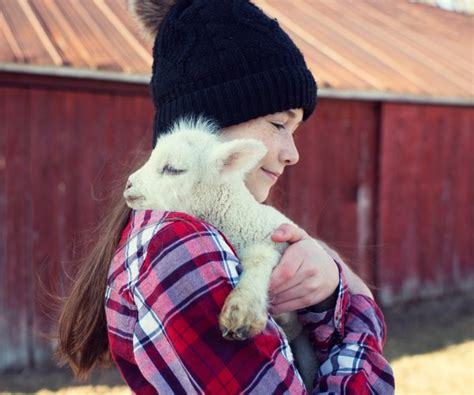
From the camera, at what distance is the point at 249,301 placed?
47.8 inches

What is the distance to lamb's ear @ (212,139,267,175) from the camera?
152cm

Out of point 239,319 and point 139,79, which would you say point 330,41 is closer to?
point 139,79

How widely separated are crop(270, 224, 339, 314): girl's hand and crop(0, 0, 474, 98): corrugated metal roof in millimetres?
2653

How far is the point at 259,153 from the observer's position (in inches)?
60.4

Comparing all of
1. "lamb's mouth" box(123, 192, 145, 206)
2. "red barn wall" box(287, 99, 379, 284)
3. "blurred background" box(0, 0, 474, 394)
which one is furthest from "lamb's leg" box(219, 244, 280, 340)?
"red barn wall" box(287, 99, 379, 284)

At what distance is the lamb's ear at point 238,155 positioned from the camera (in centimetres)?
152

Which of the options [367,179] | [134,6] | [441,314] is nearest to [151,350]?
[134,6]

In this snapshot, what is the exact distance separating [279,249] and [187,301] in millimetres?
406

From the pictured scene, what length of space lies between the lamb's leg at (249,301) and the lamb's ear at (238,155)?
0.81 ft

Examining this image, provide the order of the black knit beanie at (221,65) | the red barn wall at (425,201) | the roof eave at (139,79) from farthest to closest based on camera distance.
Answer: the red barn wall at (425,201)
the roof eave at (139,79)
the black knit beanie at (221,65)

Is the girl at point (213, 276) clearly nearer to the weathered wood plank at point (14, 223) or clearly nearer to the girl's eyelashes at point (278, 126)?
the girl's eyelashes at point (278, 126)

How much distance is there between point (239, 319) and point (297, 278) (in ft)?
1.13

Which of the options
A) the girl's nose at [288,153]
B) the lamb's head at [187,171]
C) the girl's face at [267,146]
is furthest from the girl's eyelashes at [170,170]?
the girl's nose at [288,153]

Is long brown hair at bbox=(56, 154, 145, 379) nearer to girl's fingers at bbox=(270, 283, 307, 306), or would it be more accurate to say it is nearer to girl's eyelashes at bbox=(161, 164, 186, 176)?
girl's eyelashes at bbox=(161, 164, 186, 176)
